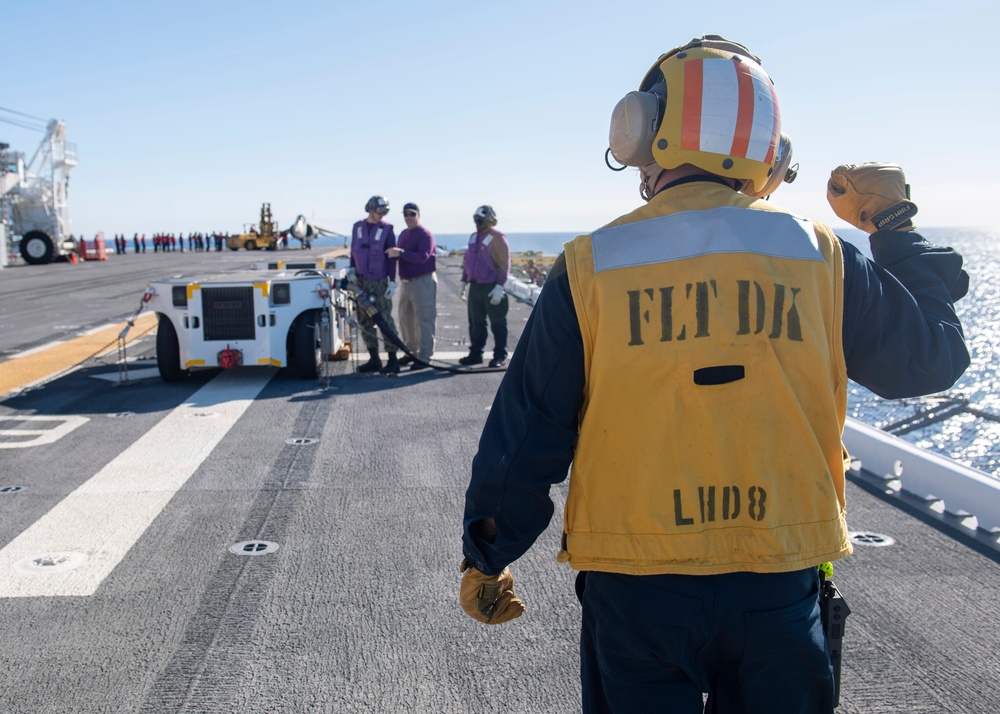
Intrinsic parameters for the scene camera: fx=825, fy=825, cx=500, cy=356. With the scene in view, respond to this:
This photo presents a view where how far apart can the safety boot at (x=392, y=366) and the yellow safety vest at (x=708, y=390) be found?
307 inches

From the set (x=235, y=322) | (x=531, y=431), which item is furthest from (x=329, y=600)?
(x=235, y=322)

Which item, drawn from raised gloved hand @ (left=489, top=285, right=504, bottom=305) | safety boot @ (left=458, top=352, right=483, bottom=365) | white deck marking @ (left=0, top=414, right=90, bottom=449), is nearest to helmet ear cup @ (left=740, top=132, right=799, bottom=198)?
white deck marking @ (left=0, top=414, right=90, bottom=449)

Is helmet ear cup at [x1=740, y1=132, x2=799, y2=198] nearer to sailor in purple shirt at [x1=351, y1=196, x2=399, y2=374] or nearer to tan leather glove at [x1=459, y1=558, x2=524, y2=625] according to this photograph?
tan leather glove at [x1=459, y1=558, x2=524, y2=625]

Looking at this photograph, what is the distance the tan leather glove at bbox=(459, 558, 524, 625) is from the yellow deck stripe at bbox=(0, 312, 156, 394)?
311 inches

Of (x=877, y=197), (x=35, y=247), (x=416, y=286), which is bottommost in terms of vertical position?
(x=416, y=286)

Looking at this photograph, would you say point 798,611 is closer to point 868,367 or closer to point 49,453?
point 868,367

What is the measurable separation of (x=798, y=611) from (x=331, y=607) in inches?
93.5

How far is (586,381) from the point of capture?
70.7 inches

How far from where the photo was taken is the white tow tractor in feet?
27.9

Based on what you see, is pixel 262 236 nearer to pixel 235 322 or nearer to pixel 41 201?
pixel 41 201

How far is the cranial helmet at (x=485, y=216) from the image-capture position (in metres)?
9.98

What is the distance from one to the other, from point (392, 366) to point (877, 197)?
7.61 meters

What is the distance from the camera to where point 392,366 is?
947 cm

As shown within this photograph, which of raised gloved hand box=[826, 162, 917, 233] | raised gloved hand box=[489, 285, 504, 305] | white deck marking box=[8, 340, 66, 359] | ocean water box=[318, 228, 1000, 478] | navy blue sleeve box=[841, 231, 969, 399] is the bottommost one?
ocean water box=[318, 228, 1000, 478]
